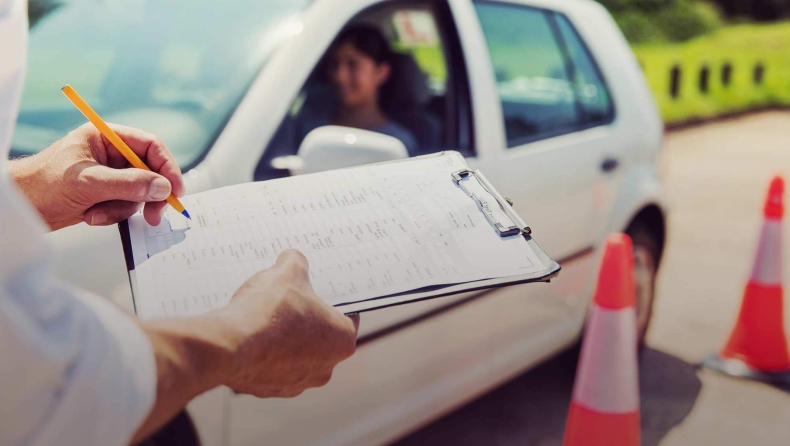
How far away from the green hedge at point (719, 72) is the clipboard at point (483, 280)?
1045cm

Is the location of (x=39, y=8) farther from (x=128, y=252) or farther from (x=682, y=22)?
(x=682, y=22)

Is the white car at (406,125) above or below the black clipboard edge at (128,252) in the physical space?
below

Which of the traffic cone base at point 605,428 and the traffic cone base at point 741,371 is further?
the traffic cone base at point 741,371

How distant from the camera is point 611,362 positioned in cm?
241

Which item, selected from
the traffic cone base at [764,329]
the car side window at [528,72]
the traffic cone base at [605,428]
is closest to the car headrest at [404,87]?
the car side window at [528,72]

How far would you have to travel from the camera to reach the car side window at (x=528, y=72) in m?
2.91

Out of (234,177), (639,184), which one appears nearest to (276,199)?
(234,177)

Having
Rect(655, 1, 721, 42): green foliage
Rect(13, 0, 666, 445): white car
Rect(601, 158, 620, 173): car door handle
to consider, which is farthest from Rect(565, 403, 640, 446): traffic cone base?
Rect(655, 1, 721, 42): green foliage

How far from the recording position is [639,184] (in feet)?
11.0

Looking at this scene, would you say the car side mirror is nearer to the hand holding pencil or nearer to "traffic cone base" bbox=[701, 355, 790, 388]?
the hand holding pencil

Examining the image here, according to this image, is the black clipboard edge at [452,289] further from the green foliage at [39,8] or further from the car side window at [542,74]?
the green foliage at [39,8]

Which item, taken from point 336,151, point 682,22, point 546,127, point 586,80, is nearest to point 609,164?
point 546,127

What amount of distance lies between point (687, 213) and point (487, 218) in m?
5.81

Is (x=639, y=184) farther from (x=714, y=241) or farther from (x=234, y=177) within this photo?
(x=714, y=241)
